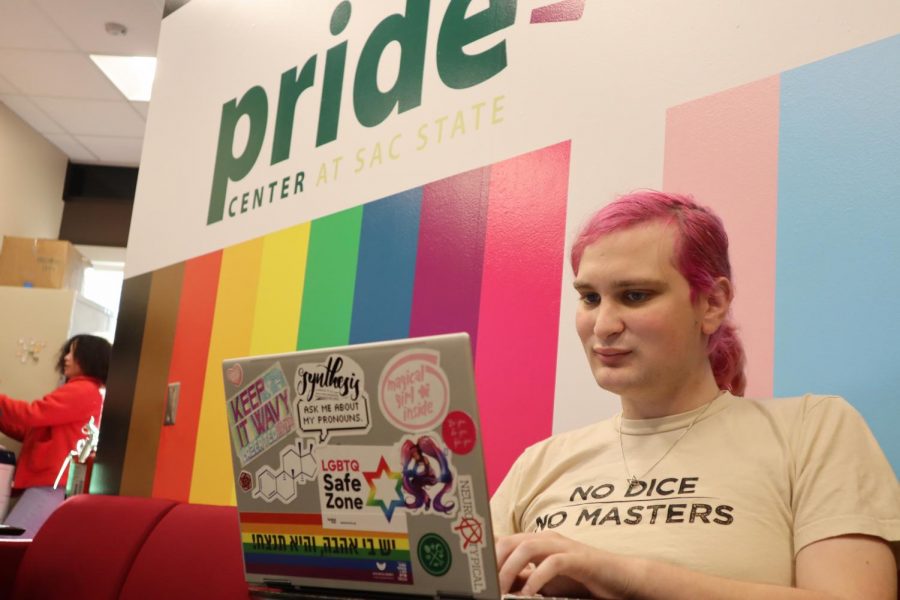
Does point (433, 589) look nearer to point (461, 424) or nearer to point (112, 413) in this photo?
point (461, 424)

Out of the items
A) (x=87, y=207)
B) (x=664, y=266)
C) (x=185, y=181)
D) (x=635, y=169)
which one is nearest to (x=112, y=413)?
(x=185, y=181)

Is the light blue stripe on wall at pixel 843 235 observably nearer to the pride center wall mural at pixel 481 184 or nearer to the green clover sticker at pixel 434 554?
the pride center wall mural at pixel 481 184

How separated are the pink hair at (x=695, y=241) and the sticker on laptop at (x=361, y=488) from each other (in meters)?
0.54

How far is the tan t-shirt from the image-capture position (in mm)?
1039

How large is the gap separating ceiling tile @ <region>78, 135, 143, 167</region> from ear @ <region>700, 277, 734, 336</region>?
18.4 ft

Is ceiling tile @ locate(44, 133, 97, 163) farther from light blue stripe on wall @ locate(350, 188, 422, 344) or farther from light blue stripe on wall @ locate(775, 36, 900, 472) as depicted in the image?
light blue stripe on wall @ locate(775, 36, 900, 472)

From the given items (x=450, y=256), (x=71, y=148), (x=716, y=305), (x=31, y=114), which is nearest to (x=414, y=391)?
(x=716, y=305)

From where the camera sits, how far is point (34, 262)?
19.4 feet

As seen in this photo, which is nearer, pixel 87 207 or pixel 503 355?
pixel 503 355

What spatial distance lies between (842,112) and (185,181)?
2.13 metres

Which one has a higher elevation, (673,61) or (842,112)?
(673,61)

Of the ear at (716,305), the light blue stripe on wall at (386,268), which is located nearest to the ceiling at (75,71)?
the light blue stripe on wall at (386,268)

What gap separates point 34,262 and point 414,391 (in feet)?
18.8

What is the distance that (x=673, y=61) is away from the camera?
1.58 m
